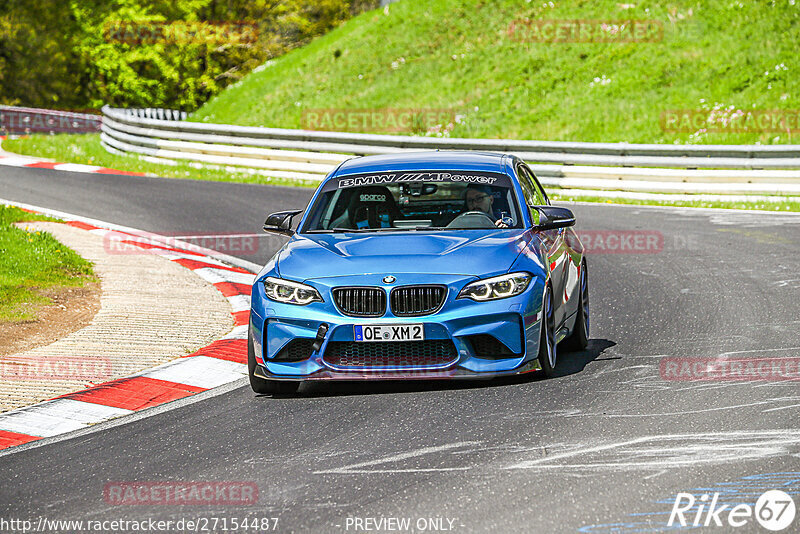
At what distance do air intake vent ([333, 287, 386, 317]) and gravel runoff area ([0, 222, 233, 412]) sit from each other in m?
1.99

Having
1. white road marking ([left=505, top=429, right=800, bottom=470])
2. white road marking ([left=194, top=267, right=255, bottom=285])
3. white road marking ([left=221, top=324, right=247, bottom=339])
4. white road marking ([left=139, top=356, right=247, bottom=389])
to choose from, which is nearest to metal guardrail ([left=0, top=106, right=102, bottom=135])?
white road marking ([left=194, top=267, right=255, bottom=285])

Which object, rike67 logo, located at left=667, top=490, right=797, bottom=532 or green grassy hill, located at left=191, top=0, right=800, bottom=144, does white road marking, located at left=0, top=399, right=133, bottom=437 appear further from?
green grassy hill, located at left=191, top=0, right=800, bottom=144

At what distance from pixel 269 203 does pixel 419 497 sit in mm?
14267

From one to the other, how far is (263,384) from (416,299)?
1198 millimetres

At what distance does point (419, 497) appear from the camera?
5.20m

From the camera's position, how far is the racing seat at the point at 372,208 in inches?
337

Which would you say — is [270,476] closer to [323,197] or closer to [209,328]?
[323,197]

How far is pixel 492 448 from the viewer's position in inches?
237

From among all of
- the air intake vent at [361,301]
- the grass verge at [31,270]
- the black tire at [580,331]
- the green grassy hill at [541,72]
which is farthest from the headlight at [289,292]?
the green grassy hill at [541,72]

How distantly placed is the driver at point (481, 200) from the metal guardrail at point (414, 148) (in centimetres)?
1203

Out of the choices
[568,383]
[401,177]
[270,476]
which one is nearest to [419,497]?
[270,476]

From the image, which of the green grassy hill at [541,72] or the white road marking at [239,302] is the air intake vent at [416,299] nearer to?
the white road marking at [239,302]

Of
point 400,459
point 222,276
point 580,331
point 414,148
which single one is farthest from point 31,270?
point 414,148

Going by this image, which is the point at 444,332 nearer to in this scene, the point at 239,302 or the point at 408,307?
the point at 408,307
